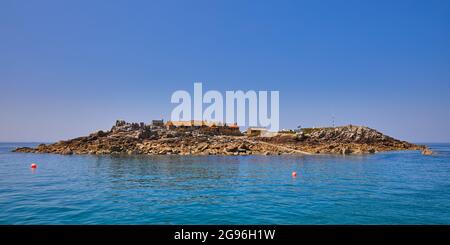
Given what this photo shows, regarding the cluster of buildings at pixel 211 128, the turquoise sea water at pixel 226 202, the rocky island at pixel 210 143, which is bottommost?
the turquoise sea water at pixel 226 202

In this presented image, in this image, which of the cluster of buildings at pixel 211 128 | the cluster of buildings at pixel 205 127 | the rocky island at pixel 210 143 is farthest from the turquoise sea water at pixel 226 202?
the cluster of buildings at pixel 205 127

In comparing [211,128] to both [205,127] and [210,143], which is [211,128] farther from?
[210,143]

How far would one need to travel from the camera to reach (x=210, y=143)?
89.4 metres

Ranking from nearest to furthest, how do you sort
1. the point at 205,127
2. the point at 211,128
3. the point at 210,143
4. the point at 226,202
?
the point at 226,202 → the point at 210,143 → the point at 211,128 → the point at 205,127

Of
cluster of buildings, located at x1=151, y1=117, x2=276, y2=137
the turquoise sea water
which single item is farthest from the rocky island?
the turquoise sea water

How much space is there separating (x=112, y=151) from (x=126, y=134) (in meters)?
20.8

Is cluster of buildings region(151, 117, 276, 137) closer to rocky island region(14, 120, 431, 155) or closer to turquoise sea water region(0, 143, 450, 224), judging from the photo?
rocky island region(14, 120, 431, 155)

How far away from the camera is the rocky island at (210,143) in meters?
82.2

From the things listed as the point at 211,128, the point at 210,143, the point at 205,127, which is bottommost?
the point at 210,143

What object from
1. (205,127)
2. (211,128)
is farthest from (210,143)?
(205,127)

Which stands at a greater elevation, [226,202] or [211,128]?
[211,128]

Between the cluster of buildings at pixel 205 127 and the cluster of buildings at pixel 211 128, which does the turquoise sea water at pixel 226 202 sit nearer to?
the cluster of buildings at pixel 211 128
